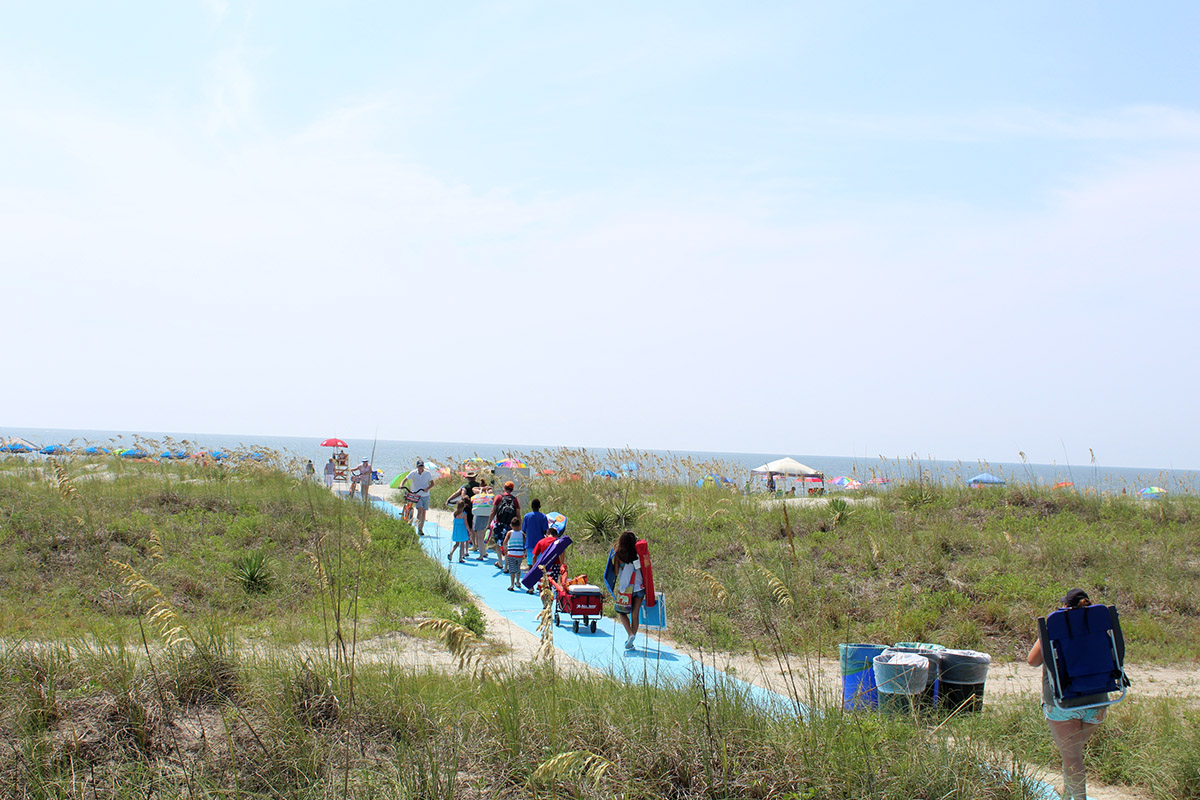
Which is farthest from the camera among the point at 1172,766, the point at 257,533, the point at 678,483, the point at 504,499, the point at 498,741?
the point at 678,483

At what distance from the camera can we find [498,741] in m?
4.48

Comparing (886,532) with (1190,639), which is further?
(886,532)

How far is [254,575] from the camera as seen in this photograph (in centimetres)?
1105

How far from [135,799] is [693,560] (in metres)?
11.4

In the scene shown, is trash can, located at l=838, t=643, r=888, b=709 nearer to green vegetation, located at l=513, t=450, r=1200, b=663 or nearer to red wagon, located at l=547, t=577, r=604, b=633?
green vegetation, located at l=513, t=450, r=1200, b=663

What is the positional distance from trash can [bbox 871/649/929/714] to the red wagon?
488 cm

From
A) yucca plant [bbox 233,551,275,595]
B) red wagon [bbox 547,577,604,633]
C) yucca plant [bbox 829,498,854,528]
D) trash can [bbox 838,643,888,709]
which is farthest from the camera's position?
yucca plant [bbox 829,498,854,528]

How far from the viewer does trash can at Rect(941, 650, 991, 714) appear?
6.52 m

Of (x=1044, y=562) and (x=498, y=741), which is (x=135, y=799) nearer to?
(x=498, y=741)

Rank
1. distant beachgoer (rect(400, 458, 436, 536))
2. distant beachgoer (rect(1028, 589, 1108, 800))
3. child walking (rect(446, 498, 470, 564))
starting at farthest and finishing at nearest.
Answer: distant beachgoer (rect(400, 458, 436, 536)) < child walking (rect(446, 498, 470, 564)) < distant beachgoer (rect(1028, 589, 1108, 800))

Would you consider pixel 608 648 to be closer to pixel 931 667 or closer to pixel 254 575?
pixel 931 667

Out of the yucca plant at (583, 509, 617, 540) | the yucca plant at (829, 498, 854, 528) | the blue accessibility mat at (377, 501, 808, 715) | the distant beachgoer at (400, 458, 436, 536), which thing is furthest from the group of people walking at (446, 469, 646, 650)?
the yucca plant at (829, 498, 854, 528)

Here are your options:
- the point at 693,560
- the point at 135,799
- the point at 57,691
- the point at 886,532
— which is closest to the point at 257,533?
the point at 693,560

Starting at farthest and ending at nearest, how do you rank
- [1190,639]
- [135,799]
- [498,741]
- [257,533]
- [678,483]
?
1. [678,483]
2. [257,533]
3. [1190,639]
4. [498,741]
5. [135,799]
